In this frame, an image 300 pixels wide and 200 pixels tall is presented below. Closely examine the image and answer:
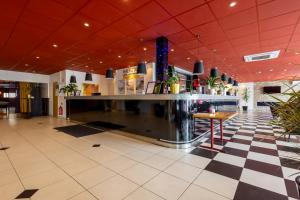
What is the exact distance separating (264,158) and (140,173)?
2.31m

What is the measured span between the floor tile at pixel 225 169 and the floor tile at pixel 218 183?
109 mm

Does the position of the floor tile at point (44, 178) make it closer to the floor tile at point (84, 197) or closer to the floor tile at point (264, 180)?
the floor tile at point (84, 197)

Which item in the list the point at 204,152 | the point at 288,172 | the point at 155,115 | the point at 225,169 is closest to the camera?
the point at 288,172

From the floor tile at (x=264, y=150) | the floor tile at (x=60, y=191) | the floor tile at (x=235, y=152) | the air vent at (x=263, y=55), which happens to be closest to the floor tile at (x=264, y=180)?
the floor tile at (x=235, y=152)

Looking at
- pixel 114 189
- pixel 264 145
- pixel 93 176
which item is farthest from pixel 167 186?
pixel 264 145

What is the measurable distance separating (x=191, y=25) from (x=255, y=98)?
16986mm

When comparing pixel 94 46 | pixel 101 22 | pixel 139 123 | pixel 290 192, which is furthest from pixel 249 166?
pixel 94 46

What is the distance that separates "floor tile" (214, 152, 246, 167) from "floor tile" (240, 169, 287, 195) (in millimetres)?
278

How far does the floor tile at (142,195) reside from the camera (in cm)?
176

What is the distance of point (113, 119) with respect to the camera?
514 cm

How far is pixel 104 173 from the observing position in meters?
2.33

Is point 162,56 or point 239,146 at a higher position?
point 162,56

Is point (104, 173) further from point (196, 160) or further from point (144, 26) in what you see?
point (144, 26)

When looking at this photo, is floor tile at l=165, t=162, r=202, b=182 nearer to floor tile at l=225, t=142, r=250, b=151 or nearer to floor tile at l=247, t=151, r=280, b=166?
floor tile at l=247, t=151, r=280, b=166
